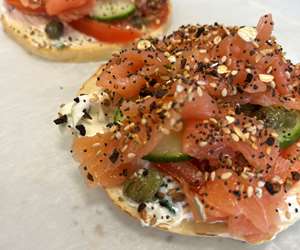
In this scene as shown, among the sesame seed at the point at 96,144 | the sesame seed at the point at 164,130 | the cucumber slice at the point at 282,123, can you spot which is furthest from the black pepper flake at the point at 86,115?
the cucumber slice at the point at 282,123

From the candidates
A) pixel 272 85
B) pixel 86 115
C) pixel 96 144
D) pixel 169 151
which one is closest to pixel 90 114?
pixel 86 115

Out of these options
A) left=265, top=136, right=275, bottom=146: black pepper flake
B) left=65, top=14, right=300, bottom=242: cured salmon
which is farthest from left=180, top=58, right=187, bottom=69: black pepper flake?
left=265, top=136, right=275, bottom=146: black pepper flake

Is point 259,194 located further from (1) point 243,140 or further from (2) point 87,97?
(2) point 87,97

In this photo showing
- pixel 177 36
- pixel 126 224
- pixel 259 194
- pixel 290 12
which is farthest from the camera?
pixel 290 12

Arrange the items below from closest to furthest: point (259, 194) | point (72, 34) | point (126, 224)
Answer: point (259, 194)
point (126, 224)
point (72, 34)

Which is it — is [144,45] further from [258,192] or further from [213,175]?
[258,192]

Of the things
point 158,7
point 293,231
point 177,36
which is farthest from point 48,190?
point 158,7

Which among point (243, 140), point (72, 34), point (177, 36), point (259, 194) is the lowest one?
point (259, 194)
